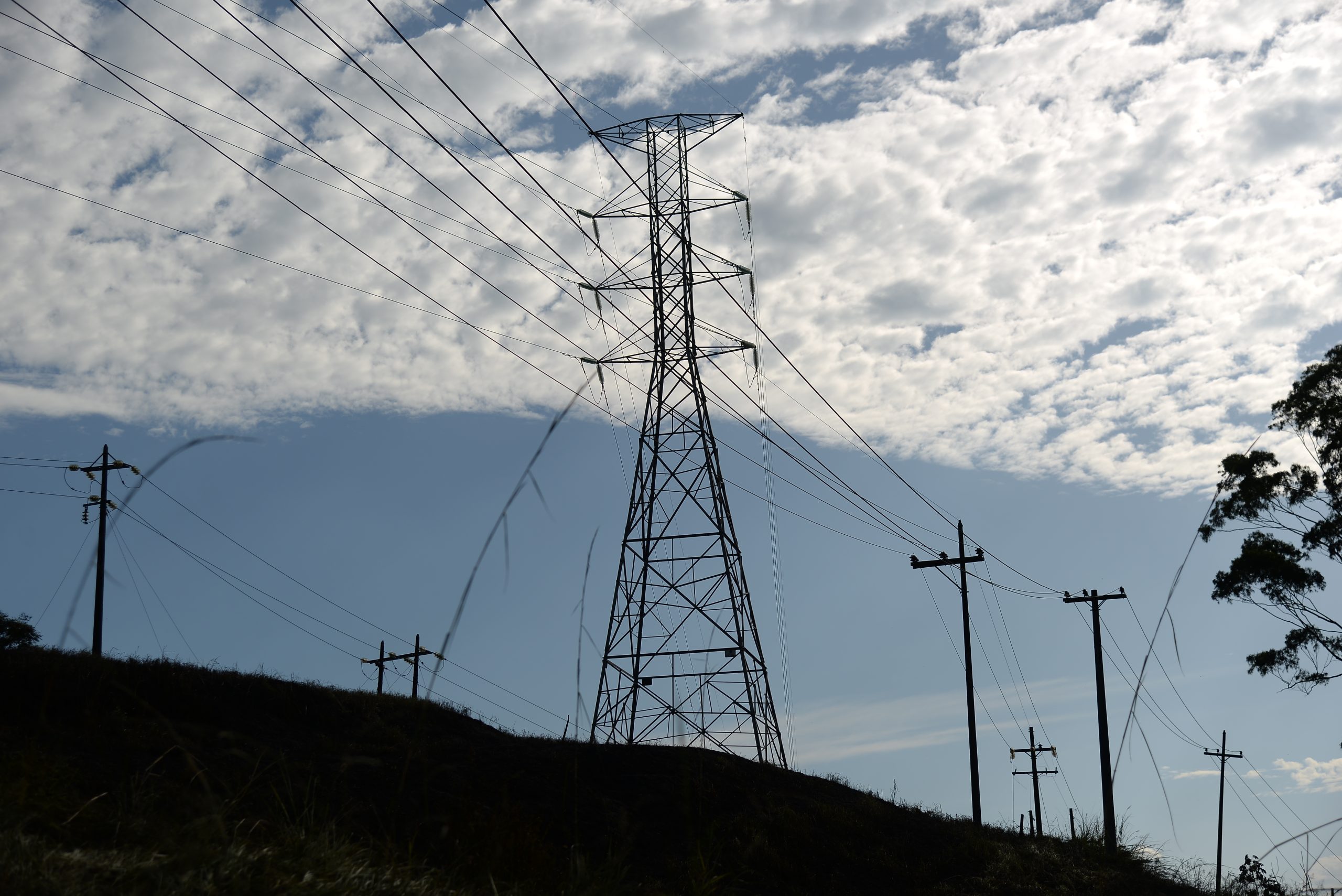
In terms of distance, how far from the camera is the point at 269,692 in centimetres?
1597

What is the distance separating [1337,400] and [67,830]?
35.3 meters

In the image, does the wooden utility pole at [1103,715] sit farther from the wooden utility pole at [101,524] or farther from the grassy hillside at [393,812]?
the wooden utility pole at [101,524]

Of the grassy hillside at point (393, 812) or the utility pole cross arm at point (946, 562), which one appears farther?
the utility pole cross arm at point (946, 562)

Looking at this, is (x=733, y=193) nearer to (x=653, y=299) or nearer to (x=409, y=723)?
(x=653, y=299)

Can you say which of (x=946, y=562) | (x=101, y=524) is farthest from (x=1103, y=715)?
(x=101, y=524)

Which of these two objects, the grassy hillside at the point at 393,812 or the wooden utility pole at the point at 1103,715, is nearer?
the grassy hillside at the point at 393,812

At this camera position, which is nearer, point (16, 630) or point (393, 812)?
point (393, 812)

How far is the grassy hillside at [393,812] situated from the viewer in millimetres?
4738

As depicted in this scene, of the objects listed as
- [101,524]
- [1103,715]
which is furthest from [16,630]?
[1103,715]

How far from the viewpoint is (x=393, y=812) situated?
6.18m

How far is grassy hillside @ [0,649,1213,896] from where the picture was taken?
15.5 ft

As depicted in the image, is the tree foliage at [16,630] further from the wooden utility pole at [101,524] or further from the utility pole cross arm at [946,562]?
the utility pole cross arm at [946,562]

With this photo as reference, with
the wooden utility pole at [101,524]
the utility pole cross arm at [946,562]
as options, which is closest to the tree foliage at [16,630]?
the wooden utility pole at [101,524]

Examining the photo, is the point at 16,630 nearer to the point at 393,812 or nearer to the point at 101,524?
the point at 101,524
